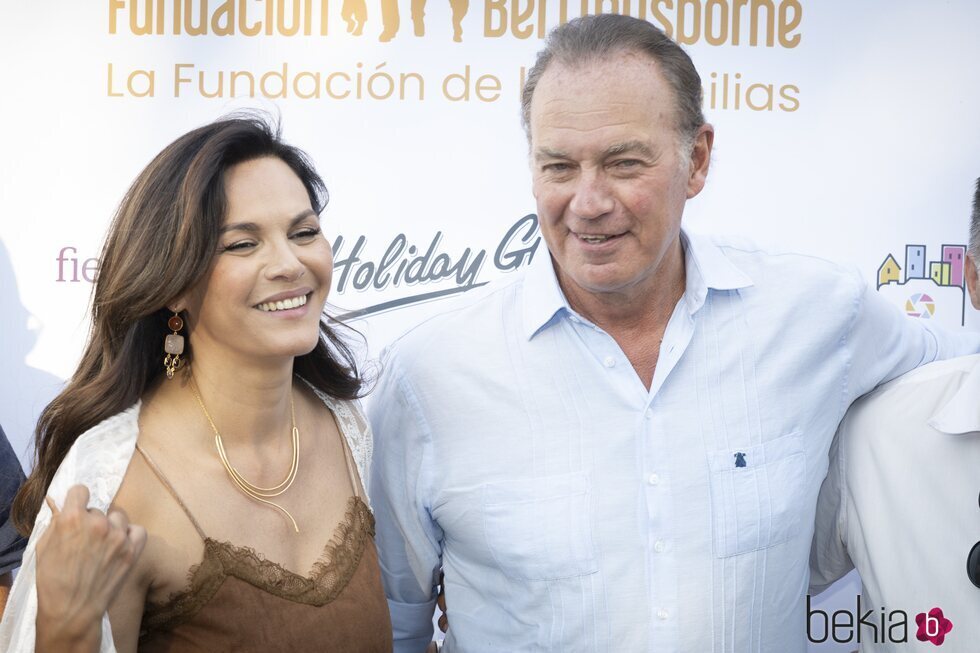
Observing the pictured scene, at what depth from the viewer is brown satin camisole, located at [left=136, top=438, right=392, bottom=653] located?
163 cm

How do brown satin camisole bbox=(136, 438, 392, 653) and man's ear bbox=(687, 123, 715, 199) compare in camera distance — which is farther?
man's ear bbox=(687, 123, 715, 199)

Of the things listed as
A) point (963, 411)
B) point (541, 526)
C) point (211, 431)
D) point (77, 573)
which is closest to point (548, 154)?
point (541, 526)

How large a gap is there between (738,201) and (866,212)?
1.09 ft

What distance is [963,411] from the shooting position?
1.86 meters

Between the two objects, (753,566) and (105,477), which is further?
(753,566)

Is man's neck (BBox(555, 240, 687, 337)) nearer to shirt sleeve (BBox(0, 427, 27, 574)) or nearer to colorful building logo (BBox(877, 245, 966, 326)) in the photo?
colorful building logo (BBox(877, 245, 966, 326))

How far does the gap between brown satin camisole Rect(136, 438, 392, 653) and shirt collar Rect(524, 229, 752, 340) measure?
1.90 feet

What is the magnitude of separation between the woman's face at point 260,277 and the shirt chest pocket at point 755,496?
0.81 m

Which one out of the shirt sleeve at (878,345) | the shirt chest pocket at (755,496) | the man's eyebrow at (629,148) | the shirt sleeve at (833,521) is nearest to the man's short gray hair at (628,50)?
the man's eyebrow at (629,148)

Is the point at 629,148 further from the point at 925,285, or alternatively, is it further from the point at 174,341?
the point at 925,285

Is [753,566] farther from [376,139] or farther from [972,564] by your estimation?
[376,139]

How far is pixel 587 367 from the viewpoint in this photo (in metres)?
1.96

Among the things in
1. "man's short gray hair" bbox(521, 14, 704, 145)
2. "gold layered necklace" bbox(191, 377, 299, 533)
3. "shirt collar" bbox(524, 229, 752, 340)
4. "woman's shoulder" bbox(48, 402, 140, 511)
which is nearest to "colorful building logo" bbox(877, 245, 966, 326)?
"shirt collar" bbox(524, 229, 752, 340)

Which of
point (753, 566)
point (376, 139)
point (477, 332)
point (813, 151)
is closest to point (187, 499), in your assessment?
point (477, 332)
